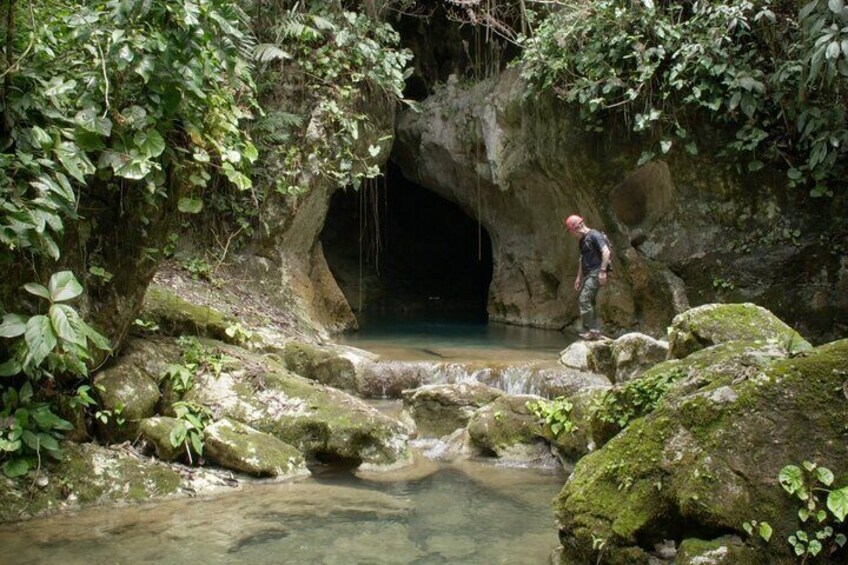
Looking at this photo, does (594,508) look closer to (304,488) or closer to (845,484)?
(845,484)

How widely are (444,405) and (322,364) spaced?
6.09 feet

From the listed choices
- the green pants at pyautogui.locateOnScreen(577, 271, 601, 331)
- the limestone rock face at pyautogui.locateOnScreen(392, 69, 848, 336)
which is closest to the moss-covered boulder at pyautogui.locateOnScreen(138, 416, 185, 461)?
the green pants at pyautogui.locateOnScreen(577, 271, 601, 331)

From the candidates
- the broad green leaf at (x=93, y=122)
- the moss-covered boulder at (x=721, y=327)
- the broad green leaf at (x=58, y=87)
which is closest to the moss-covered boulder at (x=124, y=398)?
the broad green leaf at (x=93, y=122)

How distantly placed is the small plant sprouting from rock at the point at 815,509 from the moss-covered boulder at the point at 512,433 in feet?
11.1

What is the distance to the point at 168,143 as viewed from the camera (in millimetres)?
5883

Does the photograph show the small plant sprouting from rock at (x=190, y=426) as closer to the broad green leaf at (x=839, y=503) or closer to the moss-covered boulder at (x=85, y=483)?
the moss-covered boulder at (x=85, y=483)

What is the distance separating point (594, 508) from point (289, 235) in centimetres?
867

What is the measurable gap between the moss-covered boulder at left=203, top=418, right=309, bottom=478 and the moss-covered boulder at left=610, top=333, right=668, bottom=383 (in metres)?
3.59

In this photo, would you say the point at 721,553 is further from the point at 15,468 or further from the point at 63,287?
the point at 15,468

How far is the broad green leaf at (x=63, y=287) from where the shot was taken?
4.63 metres

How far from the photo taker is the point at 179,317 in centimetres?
752

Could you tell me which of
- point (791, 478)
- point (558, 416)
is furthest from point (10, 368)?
point (791, 478)

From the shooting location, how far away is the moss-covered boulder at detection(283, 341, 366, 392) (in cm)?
877

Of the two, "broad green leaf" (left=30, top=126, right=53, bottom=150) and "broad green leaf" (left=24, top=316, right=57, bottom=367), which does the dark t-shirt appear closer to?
"broad green leaf" (left=30, top=126, right=53, bottom=150)
